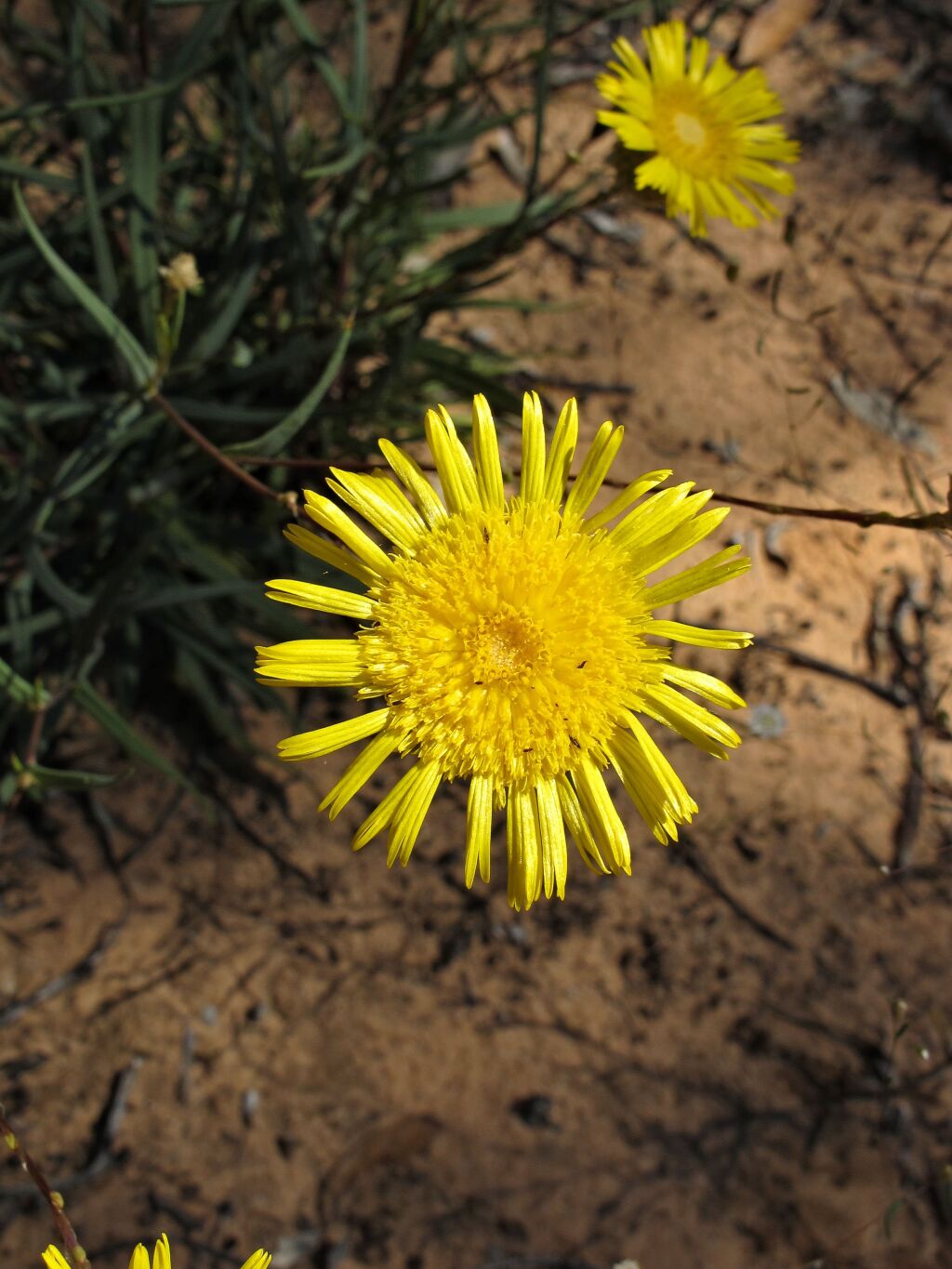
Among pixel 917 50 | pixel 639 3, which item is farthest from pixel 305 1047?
pixel 917 50

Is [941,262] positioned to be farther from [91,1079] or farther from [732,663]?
[91,1079]

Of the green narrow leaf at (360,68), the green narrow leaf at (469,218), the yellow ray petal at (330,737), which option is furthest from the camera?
the green narrow leaf at (469,218)

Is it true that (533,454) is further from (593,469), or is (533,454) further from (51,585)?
(51,585)

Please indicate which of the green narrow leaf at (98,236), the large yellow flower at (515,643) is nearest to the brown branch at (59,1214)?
the large yellow flower at (515,643)

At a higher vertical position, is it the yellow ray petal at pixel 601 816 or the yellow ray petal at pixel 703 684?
the yellow ray petal at pixel 703 684

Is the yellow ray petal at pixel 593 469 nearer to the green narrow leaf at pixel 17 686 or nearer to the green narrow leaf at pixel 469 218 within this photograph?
the green narrow leaf at pixel 17 686

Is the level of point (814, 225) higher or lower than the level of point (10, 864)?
higher

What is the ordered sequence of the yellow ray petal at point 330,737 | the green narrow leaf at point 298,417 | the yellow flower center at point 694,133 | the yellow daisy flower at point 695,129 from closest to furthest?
the yellow ray petal at point 330,737, the green narrow leaf at point 298,417, the yellow daisy flower at point 695,129, the yellow flower center at point 694,133
